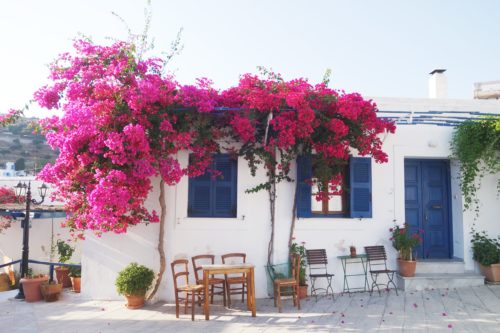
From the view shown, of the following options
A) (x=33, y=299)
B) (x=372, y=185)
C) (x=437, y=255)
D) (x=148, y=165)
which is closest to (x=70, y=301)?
(x=33, y=299)

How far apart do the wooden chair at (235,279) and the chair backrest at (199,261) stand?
0.25m

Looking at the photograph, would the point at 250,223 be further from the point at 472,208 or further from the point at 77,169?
the point at 472,208

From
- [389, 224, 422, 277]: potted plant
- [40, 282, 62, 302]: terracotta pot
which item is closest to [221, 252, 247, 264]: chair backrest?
[389, 224, 422, 277]: potted plant

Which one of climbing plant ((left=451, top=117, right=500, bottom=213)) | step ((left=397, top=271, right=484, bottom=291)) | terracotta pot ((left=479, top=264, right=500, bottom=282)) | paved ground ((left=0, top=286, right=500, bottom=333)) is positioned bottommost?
paved ground ((left=0, top=286, right=500, bottom=333))

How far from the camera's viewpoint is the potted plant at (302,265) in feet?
25.1

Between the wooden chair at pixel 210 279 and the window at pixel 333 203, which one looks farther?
the window at pixel 333 203

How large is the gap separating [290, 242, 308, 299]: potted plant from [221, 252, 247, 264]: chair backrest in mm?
936

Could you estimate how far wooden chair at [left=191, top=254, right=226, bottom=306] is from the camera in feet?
23.1

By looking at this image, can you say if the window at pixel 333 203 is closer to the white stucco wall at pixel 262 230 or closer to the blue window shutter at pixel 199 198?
the white stucco wall at pixel 262 230

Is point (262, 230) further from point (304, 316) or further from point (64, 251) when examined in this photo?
point (64, 251)

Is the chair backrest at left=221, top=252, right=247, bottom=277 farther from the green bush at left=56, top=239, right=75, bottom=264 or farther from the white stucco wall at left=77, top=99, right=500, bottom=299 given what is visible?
the green bush at left=56, top=239, right=75, bottom=264

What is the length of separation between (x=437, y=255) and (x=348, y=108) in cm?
401

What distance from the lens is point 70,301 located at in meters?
7.92

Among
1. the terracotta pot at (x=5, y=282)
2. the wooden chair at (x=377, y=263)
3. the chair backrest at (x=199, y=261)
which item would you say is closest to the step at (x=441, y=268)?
the wooden chair at (x=377, y=263)
